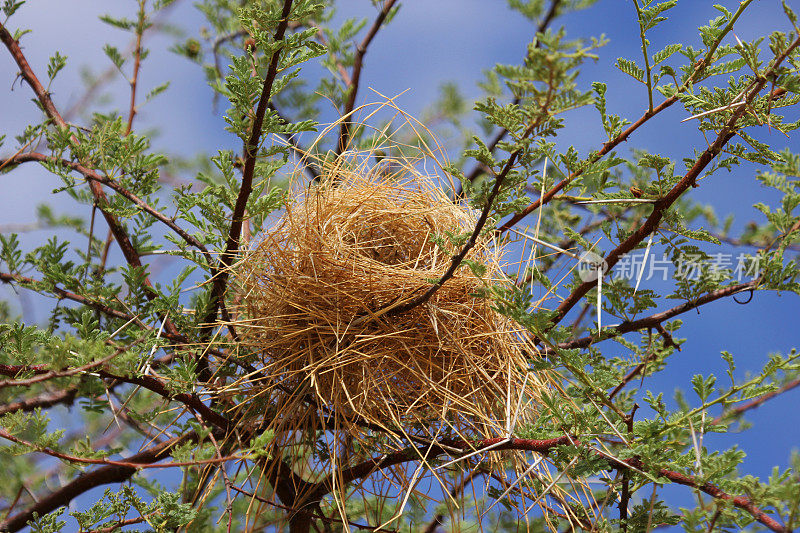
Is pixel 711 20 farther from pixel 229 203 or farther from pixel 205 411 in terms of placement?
pixel 205 411

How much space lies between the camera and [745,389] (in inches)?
47.3

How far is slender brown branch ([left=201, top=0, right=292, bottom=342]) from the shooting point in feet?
4.20

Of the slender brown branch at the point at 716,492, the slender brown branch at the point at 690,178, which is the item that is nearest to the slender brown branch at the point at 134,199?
the slender brown branch at the point at 690,178

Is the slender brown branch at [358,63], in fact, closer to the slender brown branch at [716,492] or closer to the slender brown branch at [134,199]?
the slender brown branch at [134,199]

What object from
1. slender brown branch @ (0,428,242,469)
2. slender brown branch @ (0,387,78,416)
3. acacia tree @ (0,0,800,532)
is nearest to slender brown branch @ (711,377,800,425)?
acacia tree @ (0,0,800,532)

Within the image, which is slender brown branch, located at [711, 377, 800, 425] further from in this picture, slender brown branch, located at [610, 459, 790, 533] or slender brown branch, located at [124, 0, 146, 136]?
slender brown branch, located at [124, 0, 146, 136]

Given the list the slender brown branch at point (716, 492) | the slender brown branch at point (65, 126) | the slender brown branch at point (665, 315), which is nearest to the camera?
the slender brown branch at point (716, 492)

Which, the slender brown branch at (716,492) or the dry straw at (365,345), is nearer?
the slender brown branch at (716,492)

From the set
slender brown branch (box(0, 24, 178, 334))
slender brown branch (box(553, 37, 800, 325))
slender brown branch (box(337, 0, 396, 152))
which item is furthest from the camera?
slender brown branch (box(337, 0, 396, 152))

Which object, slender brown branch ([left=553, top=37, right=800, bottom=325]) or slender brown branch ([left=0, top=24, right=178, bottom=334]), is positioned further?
slender brown branch ([left=0, top=24, right=178, bottom=334])

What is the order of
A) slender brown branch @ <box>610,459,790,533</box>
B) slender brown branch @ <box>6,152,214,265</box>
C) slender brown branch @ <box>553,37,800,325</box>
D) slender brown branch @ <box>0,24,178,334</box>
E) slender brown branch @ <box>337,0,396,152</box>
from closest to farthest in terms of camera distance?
1. slender brown branch @ <box>610,459,790,533</box>
2. slender brown branch @ <box>553,37,800,325</box>
3. slender brown branch @ <box>6,152,214,265</box>
4. slender brown branch @ <box>0,24,178,334</box>
5. slender brown branch @ <box>337,0,396,152</box>

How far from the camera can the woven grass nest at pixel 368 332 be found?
1.52m

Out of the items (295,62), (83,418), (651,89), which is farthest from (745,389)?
(83,418)

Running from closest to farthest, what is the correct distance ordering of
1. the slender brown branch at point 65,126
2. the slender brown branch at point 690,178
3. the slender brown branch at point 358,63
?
1. the slender brown branch at point 690,178
2. the slender brown branch at point 65,126
3. the slender brown branch at point 358,63
